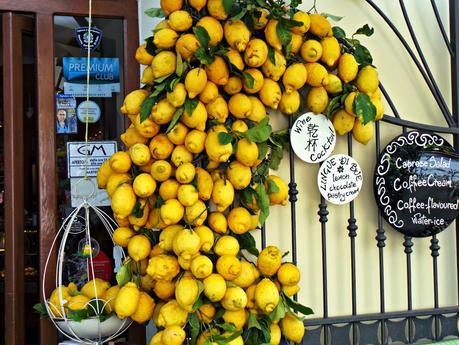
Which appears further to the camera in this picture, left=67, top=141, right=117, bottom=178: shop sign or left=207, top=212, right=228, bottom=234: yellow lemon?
left=67, top=141, right=117, bottom=178: shop sign

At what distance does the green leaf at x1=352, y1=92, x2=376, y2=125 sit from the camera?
3.26 metres

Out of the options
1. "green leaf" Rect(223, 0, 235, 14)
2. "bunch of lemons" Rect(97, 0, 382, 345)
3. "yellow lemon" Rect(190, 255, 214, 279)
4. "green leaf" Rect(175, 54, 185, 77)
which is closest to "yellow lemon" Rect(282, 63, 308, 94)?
"bunch of lemons" Rect(97, 0, 382, 345)

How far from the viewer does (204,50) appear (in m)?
3.02

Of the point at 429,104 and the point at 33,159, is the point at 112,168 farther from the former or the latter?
the point at 429,104

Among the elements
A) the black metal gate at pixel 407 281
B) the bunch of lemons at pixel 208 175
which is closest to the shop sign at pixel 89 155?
the bunch of lemons at pixel 208 175

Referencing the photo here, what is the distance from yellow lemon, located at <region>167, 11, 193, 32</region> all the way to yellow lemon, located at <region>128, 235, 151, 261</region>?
960 mm

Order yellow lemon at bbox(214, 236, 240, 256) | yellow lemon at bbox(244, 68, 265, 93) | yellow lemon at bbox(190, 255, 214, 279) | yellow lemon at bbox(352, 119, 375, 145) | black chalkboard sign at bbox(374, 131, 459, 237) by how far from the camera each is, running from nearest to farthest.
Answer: yellow lemon at bbox(190, 255, 214, 279) < yellow lemon at bbox(214, 236, 240, 256) < yellow lemon at bbox(244, 68, 265, 93) < yellow lemon at bbox(352, 119, 375, 145) < black chalkboard sign at bbox(374, 131, 459, 237)

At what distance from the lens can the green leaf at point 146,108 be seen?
3.03 meters

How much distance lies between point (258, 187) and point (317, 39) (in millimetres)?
797

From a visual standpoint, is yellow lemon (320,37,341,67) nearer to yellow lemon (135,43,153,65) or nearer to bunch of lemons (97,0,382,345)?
bunch of lemons (97,0,382,345)

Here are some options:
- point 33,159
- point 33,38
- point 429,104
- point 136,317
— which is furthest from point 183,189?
point 429,104

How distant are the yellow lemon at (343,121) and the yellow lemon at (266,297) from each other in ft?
2.83

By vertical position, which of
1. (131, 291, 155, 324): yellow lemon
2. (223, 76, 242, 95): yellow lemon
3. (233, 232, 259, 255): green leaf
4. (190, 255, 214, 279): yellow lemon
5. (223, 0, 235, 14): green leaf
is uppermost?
(223, 0, 235, 14): green leaf

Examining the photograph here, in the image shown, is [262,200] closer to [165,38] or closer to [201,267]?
[201,267]
